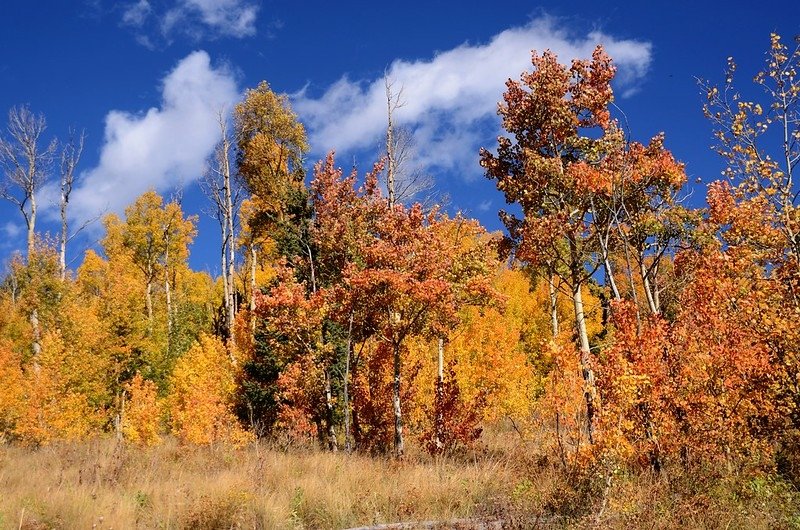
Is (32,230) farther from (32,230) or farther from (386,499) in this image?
(386,499)

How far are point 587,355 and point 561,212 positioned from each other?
3749 mm

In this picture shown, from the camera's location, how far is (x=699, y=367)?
360 inches

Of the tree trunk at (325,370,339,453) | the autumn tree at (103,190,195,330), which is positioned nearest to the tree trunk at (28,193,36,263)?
the autumn tree at (103,190,195,330)

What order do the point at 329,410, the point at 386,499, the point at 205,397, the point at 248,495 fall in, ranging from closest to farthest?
1. the point at 248,495
2. the point at 386,499
3. the point at 329,410
4. the point at 205,397

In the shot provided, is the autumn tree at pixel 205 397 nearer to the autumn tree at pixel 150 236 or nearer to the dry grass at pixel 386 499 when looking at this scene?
the dry grass at pixel 386 499

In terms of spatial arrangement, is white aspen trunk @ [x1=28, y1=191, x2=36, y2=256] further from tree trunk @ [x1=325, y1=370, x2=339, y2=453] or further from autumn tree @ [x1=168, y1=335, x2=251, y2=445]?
tree trunk @ [x1=325, y1=370, x2=339, y2=453]

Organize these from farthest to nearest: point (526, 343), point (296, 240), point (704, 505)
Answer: point (526, 343) < point (296, 240) < point (704, 505)

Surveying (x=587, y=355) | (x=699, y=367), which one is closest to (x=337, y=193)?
(x=587, y=355)

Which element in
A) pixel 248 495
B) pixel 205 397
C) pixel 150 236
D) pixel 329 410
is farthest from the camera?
pixel 150 236

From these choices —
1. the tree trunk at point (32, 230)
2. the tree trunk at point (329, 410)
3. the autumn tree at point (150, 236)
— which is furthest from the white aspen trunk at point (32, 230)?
the tree trunk at point (329, 410)

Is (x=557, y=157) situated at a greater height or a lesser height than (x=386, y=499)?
greater

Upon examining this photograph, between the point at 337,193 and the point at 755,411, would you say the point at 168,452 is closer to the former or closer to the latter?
the point at 337,193

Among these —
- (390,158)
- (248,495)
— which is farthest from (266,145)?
(248,495)

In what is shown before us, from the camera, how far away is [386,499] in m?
8.55
